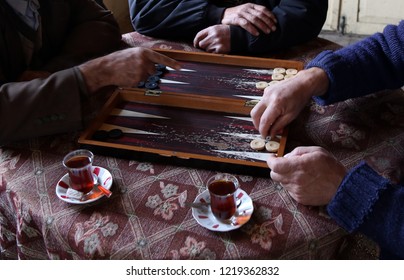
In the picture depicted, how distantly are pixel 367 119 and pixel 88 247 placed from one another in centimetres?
100

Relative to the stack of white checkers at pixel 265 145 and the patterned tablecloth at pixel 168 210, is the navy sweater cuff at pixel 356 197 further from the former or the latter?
the stack of white checkers at pixel 265 145

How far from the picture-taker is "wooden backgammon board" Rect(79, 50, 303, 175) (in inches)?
57.0

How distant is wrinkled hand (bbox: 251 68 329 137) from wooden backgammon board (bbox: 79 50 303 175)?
4 cm

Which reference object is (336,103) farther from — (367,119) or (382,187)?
(382,187)

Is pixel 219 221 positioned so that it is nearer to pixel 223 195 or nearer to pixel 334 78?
pixel 223 195

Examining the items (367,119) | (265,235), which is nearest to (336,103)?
(367,119)

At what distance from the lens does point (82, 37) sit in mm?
2029

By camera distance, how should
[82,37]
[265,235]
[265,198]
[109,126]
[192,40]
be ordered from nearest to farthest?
[265,235] → [265,198] → [109,126] → [82,37] → [192,40]

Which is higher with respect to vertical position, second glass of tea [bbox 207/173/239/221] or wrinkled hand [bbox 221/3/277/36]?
wrinkled hand [bbox 221/3/277/36]

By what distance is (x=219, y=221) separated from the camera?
1.24 m

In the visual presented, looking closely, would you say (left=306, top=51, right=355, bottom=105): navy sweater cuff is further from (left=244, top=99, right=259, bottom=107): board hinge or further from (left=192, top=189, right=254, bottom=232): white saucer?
(left=192, top=189, right=254, bottom=232): white saucer

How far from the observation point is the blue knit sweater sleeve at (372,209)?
1215 mm

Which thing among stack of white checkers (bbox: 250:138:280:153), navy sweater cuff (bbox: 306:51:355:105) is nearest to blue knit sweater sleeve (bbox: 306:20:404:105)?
navy sweater cuff (bbox: 306:51:355:105)

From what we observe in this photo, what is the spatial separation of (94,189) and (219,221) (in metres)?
0.37
